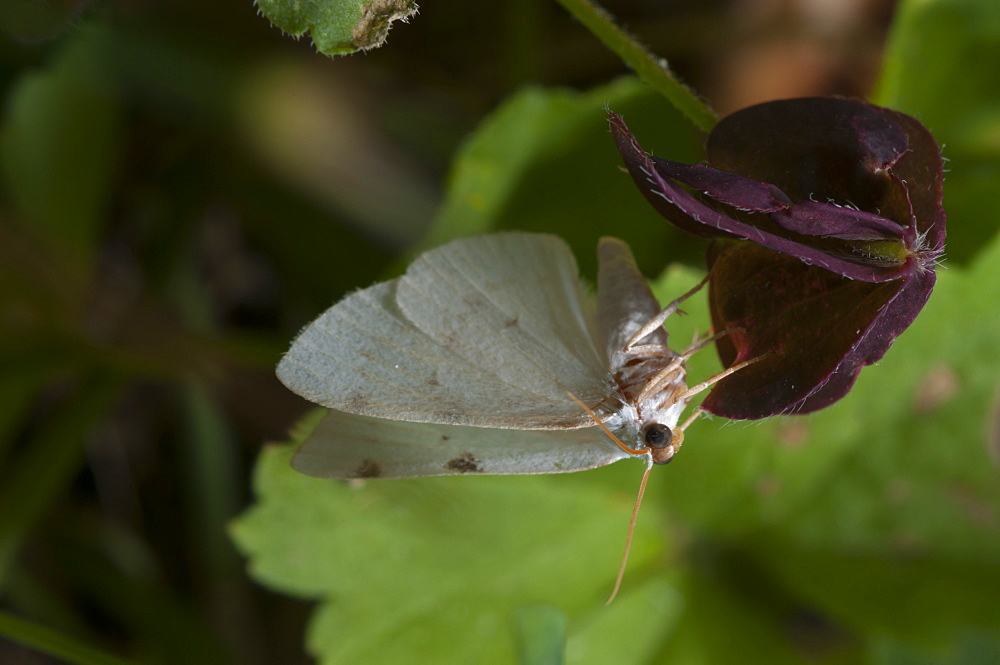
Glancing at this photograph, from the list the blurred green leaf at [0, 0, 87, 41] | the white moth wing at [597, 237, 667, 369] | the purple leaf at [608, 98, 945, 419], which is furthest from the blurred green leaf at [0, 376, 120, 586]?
the purple leaf at [608, 98, 945, 419]

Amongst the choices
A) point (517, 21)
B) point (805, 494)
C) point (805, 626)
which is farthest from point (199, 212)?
point (805, 626)

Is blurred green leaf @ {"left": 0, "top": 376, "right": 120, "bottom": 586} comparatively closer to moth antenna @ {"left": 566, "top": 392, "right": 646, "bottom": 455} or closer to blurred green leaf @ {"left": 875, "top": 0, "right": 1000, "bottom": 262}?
moth antenna @ {"left": 566, "top": 392, "right": 646, "bottom": 455}

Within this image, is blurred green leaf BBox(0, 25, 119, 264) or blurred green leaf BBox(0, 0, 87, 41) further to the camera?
blurred green leaf BBox(0, 25, 119, 264)

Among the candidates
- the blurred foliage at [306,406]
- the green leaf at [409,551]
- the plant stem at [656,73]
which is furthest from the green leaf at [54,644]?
the plant stem at [656,73]

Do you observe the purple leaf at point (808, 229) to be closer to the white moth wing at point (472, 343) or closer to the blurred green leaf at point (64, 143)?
the white moth wing at point (472, 343)

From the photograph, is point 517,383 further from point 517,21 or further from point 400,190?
point 517,21

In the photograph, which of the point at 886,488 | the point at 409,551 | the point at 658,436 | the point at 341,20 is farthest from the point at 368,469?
the point at 886,488
